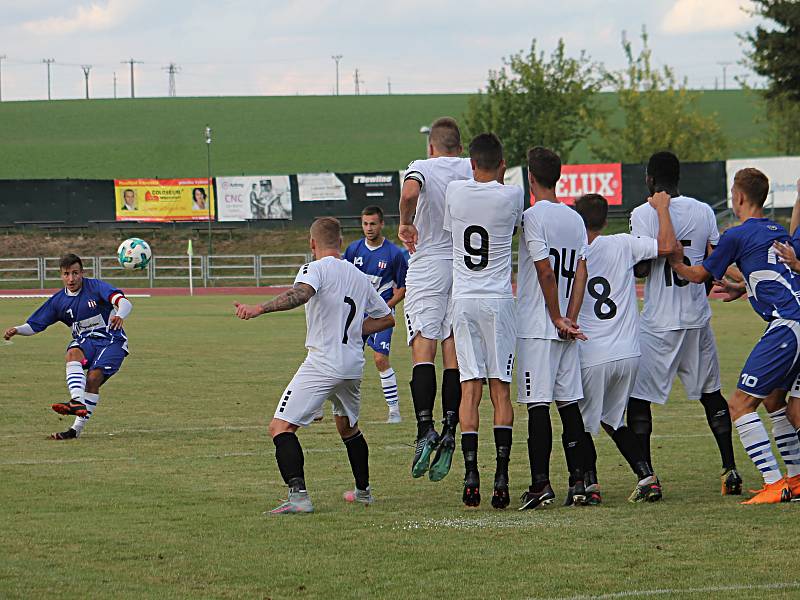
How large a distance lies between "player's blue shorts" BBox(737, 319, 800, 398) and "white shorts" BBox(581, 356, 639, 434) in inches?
30.8

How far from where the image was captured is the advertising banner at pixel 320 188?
61.0 metres

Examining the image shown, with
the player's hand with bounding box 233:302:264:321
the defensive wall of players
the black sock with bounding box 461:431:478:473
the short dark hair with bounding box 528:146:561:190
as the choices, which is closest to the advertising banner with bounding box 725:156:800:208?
the defensive wall of players

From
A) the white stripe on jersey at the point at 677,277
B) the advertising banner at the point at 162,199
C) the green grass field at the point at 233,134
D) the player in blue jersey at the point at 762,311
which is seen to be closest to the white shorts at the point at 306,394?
the white stripe on jersey at the point at 677,277

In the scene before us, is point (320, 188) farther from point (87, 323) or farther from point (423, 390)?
point (423, 390)

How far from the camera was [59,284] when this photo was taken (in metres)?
54.6

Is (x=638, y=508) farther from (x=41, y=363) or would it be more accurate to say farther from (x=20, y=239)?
(x=20, y=239)

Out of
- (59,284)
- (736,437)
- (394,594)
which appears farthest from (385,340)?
(59,284)

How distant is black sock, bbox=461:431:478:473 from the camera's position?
8484mm

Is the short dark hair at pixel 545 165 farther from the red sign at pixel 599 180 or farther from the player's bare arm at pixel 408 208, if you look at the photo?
the red sign at pixel 599 180

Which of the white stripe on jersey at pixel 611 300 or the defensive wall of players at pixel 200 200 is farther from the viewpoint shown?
the defensive wall of players at pixel 200 200

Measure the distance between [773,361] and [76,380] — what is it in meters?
7.18

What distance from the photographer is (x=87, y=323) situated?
13.2 meters

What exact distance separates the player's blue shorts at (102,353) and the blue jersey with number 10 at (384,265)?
9.31ft

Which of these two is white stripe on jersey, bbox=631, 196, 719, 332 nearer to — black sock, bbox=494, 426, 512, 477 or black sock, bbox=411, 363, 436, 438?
black sock, bbox=494, 426, 512, 477
